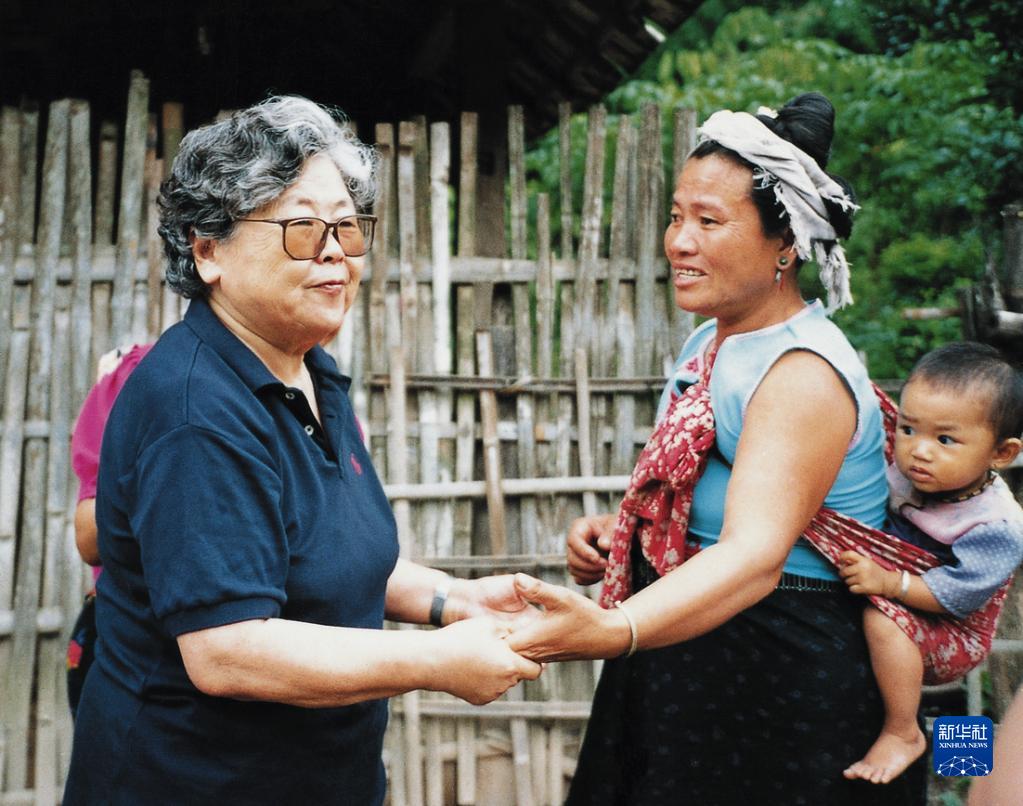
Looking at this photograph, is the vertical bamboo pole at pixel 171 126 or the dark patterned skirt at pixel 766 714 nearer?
the dark patterned skirt at pixel 766 714

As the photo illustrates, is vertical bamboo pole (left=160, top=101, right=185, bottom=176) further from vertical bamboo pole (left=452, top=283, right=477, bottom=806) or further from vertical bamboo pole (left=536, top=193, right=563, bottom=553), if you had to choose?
vertical bamboo pole (left=536, top=193, right=563, bottom=553)

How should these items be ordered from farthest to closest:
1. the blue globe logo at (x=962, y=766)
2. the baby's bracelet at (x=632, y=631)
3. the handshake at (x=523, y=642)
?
1. the blue globe logo at (x=962, y=766)
2. the baby's bracelet at (x=632, y=631)
3. the handshake at (x=523, y=642)

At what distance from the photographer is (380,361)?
4.34 m

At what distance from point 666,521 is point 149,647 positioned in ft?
3.61

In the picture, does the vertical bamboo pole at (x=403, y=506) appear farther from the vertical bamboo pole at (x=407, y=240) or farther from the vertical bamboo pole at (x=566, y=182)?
the vertical bamboo pole at (x=566, y=182)

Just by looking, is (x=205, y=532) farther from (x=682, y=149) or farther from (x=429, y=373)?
(x=682, y=149)

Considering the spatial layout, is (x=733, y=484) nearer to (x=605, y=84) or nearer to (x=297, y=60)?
(x=605, y=84)

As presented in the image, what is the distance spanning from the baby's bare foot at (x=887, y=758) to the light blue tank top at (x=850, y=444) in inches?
14.1

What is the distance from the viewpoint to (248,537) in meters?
1.74

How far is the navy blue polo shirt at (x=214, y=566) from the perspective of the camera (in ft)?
5.69

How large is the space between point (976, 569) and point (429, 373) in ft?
7.97

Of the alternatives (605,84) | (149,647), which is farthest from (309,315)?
(605,84)

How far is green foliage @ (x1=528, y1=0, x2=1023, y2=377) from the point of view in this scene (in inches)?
263

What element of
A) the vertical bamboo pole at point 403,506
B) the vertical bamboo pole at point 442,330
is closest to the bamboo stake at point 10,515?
the vertical bamboo pole at point 403,506
